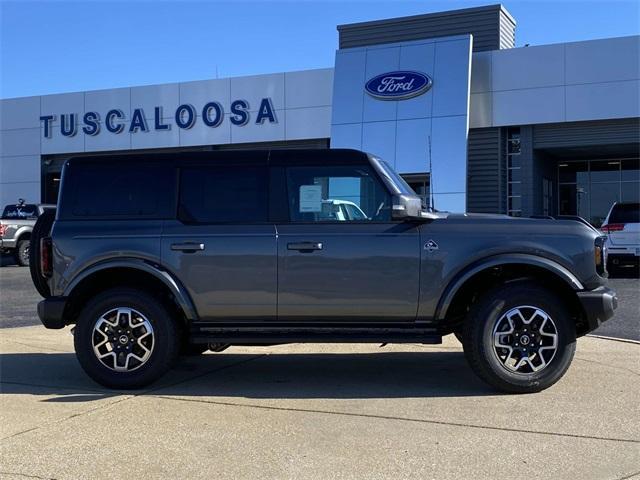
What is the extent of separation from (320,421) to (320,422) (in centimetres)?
2

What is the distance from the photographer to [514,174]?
2148 centimetres

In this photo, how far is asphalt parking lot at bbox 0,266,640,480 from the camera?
4.05 m

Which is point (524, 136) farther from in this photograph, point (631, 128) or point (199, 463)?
point (199, 463)

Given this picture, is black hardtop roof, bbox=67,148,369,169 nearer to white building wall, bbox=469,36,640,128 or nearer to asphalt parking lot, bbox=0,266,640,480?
asphalt parking lot, bbox=0,266,640,480

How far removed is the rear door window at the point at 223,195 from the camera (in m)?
5.89

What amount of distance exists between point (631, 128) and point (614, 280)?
6.71 m

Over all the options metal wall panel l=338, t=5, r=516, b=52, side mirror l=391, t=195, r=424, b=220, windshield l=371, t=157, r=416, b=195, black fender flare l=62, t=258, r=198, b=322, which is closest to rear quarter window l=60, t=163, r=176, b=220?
black fender flare l=62, t=258, r=198, b=322

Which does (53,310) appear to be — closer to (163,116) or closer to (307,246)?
(307,246)

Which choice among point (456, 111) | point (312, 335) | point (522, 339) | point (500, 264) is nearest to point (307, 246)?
point (312, 335)

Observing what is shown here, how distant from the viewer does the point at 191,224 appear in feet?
19.3

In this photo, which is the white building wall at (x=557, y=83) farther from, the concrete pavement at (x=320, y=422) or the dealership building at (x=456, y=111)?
the concrete pavement at (x=320, y=422)

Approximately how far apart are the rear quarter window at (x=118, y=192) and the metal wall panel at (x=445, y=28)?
690 inches

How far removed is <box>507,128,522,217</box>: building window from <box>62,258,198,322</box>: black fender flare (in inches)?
674

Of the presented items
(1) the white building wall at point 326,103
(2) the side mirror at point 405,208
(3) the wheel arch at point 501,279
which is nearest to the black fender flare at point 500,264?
(3) the wheel arch at point 501,279
